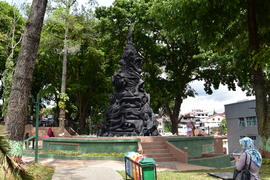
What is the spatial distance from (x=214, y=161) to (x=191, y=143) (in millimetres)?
1983

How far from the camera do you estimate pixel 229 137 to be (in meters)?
40.3

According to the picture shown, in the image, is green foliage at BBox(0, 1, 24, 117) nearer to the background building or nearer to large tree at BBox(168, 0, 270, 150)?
large tree at BBox(168, 0, 270, 150)

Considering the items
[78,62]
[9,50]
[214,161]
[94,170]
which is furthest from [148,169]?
[9,50]

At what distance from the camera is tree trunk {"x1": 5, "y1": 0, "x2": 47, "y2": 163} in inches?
364

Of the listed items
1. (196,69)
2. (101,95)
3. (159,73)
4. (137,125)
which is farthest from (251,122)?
(137,125)

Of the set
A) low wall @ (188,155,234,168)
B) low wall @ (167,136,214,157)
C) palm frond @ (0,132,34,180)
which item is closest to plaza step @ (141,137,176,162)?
low wall @ (167,136,214,157)

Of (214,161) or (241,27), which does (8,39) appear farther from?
(214,161)

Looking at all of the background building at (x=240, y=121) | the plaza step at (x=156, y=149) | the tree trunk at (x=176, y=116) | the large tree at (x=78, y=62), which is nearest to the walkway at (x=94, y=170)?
the plaza step at (x=156, y=149)

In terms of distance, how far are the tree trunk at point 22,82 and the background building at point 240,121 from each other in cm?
3114

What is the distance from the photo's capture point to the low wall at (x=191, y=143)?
16297 mm

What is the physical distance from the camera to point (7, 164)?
13.7ft

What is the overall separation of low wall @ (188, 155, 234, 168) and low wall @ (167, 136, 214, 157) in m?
1.66

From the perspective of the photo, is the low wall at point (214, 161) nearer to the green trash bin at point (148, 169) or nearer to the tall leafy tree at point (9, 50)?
the green trash bin at point (148, 169)

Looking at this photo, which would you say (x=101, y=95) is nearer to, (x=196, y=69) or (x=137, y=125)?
(x=196, y=69)
